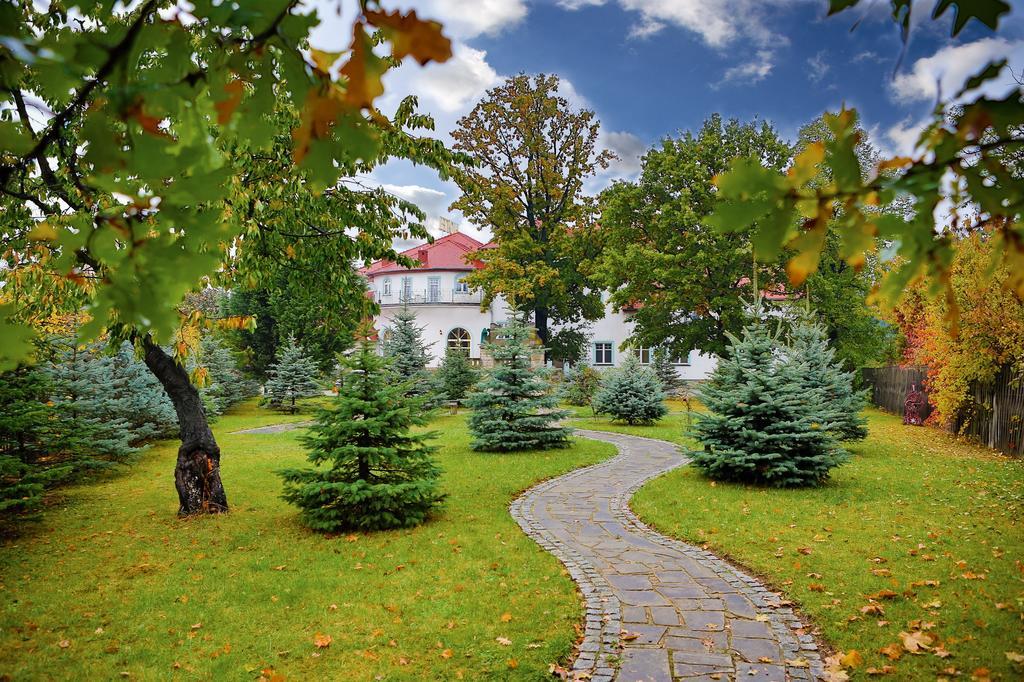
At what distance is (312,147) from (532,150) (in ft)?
91.6

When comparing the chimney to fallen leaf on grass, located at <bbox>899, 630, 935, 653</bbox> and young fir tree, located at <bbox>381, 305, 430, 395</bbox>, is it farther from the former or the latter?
fallen leaf on grass, located at <bbox>899, 630, 935, 653</bbox>

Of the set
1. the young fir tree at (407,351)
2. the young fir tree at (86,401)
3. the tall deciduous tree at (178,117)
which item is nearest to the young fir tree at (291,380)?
the young fir tree at (407,351)

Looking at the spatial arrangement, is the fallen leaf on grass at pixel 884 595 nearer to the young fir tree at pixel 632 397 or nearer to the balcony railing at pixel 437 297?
the young fir tree at pixel 632 397

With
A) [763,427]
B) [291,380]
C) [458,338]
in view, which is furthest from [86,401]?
[458,338]

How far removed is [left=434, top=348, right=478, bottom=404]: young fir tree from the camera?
2358cm

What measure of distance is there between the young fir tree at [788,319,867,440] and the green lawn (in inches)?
57.6

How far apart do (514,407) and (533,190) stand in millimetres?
16101

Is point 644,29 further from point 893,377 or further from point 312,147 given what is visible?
point 893,377

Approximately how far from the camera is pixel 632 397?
19.6 m

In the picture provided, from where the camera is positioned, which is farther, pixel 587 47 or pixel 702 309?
pixel 702 309

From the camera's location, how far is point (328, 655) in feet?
14.4

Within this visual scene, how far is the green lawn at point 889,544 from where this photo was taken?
448cm

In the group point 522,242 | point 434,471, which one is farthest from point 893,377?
point 434,471

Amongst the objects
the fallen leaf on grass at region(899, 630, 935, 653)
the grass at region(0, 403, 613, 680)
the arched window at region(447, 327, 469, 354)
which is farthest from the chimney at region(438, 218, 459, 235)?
the fallen leaf on grass at region(899, 630, 935, 653)
